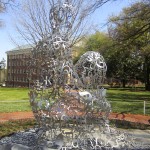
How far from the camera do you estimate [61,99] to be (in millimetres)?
8008

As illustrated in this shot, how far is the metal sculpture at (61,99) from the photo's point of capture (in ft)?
25.9

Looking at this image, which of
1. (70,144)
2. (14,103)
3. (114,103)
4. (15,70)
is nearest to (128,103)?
(114,103)

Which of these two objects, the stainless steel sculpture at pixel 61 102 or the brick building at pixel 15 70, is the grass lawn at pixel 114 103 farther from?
the brick building at pixel 15 70

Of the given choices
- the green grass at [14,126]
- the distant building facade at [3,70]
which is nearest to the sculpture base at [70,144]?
the green grass at [14,126]

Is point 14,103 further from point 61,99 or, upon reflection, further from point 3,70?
point 3,70

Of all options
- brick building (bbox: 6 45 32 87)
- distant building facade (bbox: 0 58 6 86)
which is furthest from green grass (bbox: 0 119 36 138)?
distant building facade (bbox: 0 58 6 86)

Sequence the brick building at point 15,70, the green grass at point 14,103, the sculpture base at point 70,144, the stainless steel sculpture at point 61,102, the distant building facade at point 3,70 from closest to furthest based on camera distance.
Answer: the sculpture base at point 70,144
the stainless steel sculpture at point 61,102
the green grass at point 14,103
the brick building at point 15,70
the distant building facade at point 3,70

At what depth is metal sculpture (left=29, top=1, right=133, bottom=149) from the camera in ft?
Result: 25.9

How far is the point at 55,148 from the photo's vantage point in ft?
24.8

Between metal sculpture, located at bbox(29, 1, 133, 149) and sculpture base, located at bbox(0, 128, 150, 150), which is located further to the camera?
metal sculpture, located at bbox(29, 1, 133, 149)

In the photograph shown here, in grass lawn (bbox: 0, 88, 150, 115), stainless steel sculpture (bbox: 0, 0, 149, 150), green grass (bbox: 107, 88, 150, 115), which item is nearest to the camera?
stainless steel sculpture (bbox: 0, 0, 149, 150)

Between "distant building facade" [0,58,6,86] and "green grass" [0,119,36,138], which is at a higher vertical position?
"distant building facade" [0,58,6,86]

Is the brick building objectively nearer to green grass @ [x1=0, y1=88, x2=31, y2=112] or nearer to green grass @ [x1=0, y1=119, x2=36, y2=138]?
green grass @ [x1=0, y1=88, x2=31, y2=112]

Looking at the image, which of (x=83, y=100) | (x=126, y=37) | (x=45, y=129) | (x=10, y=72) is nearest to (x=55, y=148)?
(x=45, y=129)
